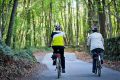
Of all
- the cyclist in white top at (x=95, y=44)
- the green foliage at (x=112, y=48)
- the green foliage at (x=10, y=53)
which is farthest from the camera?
the green foliage at (x=112, y=48)

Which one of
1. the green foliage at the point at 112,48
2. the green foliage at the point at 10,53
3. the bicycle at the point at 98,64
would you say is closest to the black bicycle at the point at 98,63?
the bicycle at the point at 98,64

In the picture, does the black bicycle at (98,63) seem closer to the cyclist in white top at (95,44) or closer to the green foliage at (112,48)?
the cyclist in white top at (95,44)

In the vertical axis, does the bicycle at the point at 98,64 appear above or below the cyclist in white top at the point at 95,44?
below

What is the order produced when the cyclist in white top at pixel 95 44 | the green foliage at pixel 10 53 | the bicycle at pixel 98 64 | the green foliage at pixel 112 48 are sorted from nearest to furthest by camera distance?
the bicycle at pixel 98 64 < the green foliage at pixel 10 53 < the cyclist in white top at pixel 95 44 < the green foliage at pixel 112 48

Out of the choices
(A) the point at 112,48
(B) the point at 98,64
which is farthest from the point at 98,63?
(A) the point at 112,48

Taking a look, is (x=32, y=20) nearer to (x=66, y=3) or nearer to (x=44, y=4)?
(x=44, y=4)

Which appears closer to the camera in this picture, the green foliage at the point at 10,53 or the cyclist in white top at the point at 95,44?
the green foliage at the point at 10,53

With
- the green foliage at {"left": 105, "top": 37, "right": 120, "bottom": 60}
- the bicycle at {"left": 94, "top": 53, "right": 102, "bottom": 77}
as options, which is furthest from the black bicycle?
the green foliage at {"left": 105, "top": 37, "right": 120, "bottom": 60}

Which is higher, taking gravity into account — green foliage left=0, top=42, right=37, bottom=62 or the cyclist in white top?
the cyclist in white top

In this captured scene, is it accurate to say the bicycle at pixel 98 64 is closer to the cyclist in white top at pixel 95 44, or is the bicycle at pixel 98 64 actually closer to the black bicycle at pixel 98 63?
the black bicycle at pixel 98 63

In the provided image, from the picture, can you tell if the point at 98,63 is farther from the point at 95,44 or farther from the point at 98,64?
the point at 95,44

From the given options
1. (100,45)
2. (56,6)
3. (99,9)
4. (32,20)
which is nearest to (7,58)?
(100,45)

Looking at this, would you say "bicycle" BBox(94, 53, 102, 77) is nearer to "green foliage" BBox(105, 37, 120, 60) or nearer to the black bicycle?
the black bicycle

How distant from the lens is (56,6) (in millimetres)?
58438
